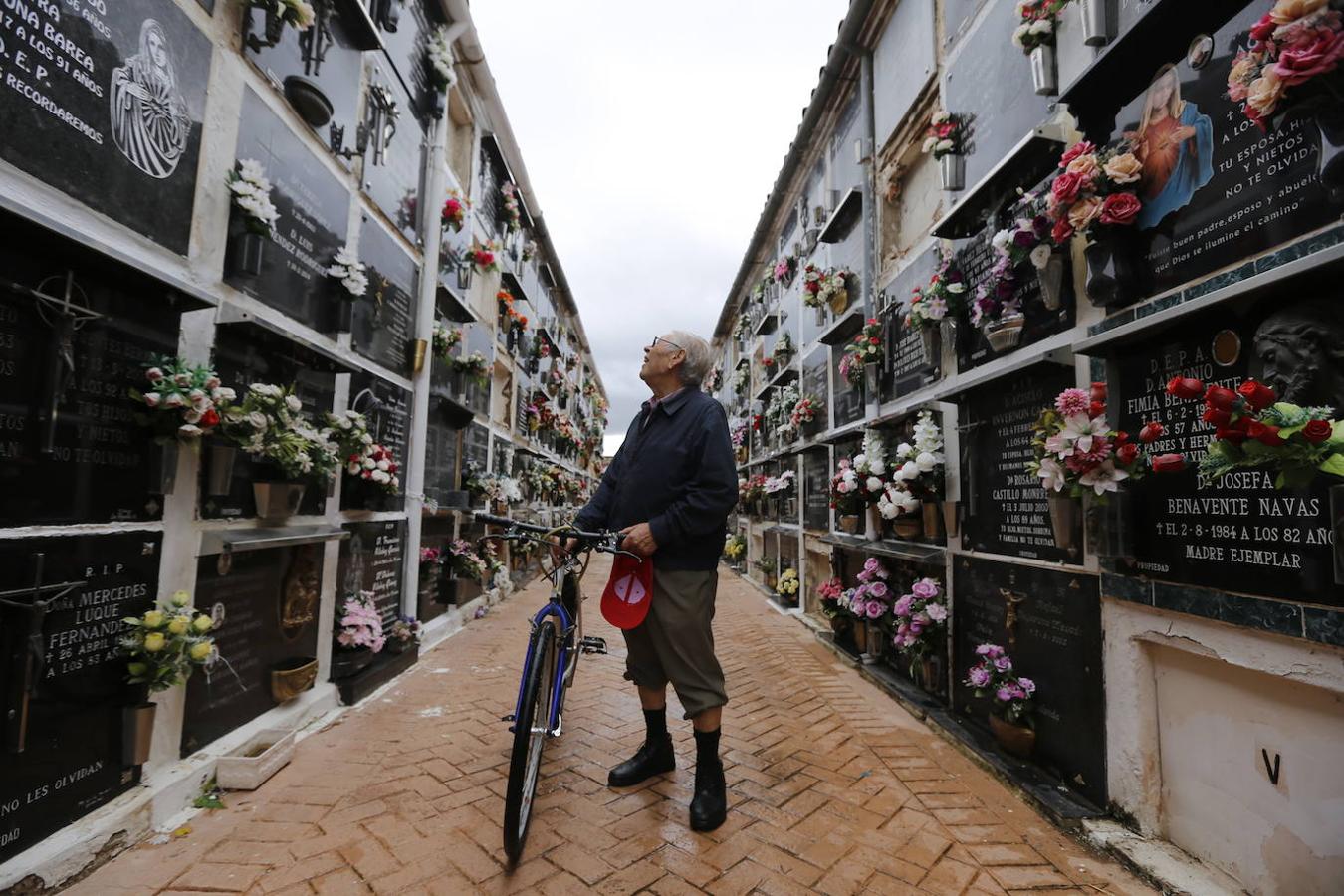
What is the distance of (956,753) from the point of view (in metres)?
3.76

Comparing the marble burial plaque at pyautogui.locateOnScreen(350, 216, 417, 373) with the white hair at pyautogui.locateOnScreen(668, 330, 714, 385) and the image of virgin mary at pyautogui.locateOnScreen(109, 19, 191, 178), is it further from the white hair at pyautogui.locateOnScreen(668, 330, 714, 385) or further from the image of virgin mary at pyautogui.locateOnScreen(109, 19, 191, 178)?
the white hair at pyautogui.locateOnScreen(668, 330, 714, 385)

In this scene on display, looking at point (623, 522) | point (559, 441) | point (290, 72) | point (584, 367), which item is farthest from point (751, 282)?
point (623, 522)

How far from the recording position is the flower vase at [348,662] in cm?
439

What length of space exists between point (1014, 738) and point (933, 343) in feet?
9.62

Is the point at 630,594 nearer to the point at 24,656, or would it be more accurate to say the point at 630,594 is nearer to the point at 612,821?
the point at 612,821

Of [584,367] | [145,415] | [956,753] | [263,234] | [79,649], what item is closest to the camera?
[79,649]

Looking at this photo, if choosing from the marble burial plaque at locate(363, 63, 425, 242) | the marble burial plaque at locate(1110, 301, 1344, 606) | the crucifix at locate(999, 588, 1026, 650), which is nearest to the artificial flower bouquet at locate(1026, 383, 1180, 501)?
the marble burial plaque at locate(1110, 301, 1344, 606)

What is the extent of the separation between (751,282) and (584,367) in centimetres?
1012

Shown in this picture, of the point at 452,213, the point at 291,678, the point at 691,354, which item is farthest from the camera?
the point at 452,213

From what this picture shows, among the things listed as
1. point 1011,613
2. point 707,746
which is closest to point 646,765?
point 707,746

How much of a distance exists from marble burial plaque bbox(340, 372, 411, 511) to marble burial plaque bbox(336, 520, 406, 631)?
7.7 inches

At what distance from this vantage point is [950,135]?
4.95 m

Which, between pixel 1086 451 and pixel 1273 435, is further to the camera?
pixel 1086 451

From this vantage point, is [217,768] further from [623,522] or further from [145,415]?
[623,522]
